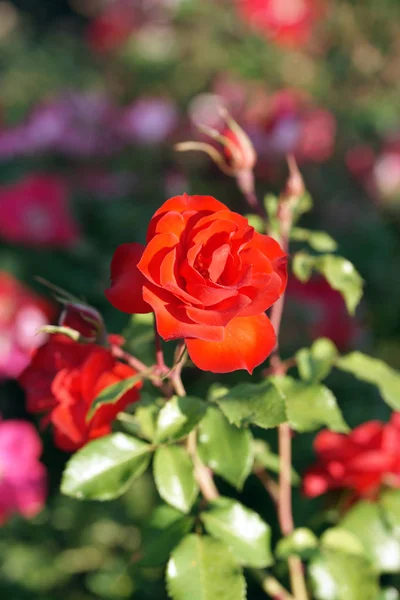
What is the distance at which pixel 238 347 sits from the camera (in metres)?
0.43

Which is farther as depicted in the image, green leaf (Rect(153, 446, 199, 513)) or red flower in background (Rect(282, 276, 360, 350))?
red flower in background (Rect(282, 276, 360, 350))

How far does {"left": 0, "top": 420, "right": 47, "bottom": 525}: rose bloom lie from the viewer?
1.04m

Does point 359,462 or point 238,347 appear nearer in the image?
point 238,347

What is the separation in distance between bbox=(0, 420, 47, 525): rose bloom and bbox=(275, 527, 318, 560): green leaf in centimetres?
58

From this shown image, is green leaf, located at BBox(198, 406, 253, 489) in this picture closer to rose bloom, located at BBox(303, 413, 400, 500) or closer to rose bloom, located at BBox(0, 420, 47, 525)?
rose bloom, located at BBox(303, 413, 400, 500)

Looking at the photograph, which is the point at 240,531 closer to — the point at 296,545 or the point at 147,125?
the point at 296,545

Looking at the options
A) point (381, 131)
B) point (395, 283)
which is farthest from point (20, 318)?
point (381, 131)

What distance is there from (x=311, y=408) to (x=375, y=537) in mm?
168

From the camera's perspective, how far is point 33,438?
1054 mm

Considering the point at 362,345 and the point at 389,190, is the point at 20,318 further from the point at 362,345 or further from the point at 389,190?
the point at 389,190

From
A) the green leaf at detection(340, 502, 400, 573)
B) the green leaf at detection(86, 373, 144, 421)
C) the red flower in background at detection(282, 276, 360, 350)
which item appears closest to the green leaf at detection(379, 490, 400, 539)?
the green leaf at detection(340, 502, 400, 573)

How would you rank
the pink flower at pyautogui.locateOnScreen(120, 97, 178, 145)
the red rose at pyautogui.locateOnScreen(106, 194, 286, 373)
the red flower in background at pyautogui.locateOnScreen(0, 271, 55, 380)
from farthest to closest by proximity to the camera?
the pink flower at pyautogui.locateOnScreen(120, 97, 178, 145) → the red flower in background at pyautogui.locateOnScreen(0, 271, 55, 380) → the red rose at pyautogui.locateOnScreen(106, 194, 286, 373)

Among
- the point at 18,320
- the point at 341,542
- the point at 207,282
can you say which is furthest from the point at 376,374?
the point at 18,320

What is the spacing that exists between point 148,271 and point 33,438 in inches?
28.3
